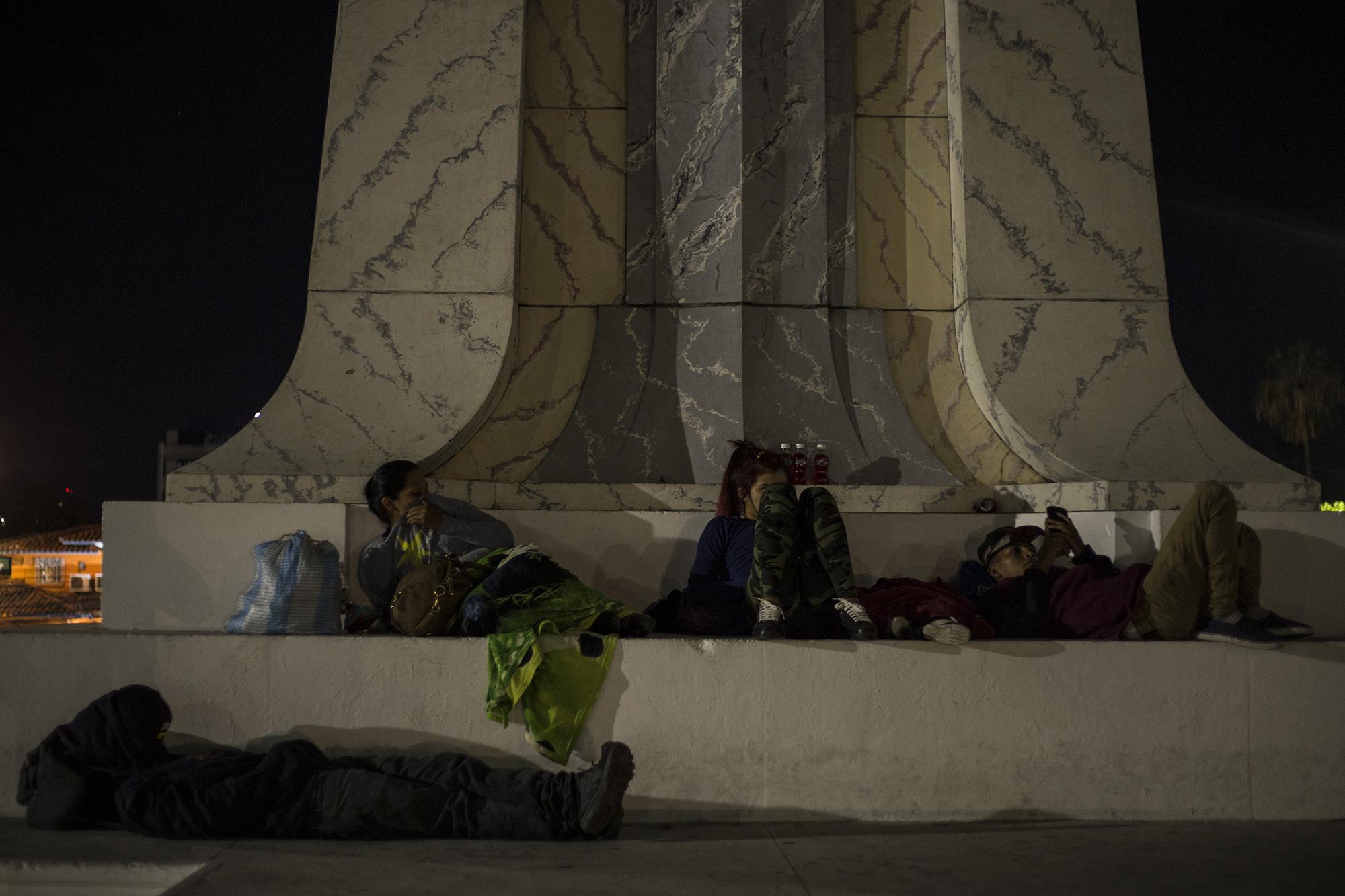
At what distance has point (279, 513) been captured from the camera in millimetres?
4531

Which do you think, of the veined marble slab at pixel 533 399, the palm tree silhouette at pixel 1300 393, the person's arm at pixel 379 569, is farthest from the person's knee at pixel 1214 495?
the palm tree silhouette at pixel 1300 393

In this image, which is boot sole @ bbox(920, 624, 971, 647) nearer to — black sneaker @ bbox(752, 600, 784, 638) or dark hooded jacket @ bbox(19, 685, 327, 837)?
black sneaker @ bbox(752, 600, 784, 638)

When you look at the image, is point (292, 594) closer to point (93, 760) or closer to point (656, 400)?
point (93, 760)

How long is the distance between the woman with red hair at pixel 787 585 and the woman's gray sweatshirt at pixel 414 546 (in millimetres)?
877

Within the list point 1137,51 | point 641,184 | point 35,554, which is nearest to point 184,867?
point 641,184

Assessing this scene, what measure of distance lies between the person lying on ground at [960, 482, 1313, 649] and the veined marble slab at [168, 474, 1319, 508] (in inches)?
31.3

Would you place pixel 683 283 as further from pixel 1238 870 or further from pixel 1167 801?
pixel 1238 870

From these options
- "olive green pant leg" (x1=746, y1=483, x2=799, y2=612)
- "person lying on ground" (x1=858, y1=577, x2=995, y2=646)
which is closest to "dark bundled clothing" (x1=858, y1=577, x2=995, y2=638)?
"person lying on ground" (x1=858, y1=577, x2=995, y2=646)

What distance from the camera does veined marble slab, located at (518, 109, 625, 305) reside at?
608 cm

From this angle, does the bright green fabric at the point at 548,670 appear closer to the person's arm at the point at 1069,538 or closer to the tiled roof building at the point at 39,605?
the person's arm at the point at 1069,538

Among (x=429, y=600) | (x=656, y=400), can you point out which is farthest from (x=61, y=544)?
(x=429, y=600)

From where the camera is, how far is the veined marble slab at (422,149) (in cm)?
560

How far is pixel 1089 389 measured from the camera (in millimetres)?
5434

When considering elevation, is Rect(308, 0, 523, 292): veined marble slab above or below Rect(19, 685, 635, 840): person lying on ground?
above
